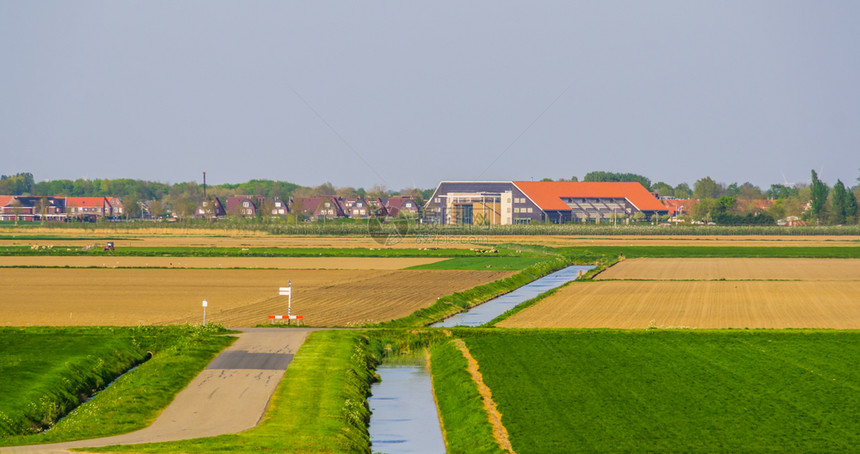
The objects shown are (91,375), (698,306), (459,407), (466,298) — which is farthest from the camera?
(466,298)

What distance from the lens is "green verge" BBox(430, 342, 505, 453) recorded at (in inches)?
798

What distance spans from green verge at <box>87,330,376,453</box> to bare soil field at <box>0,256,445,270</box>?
154 ft

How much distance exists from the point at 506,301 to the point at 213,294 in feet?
53.9

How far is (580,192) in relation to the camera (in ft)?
620

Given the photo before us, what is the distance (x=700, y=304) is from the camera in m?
50.9

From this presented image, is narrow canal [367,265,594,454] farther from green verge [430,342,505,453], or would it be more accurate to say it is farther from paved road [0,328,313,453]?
paved road [0,328,313,453]

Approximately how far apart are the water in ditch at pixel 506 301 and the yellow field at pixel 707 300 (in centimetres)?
191

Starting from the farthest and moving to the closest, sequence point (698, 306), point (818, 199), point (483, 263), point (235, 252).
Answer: point (818, 199) < point (235, 252) < point (483, 263) < point (698, 306)

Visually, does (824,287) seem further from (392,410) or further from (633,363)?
(392,410)

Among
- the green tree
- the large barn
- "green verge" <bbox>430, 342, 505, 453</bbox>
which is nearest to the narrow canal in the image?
"green verge" <bbox>430, 342, 505, 453</bbox>

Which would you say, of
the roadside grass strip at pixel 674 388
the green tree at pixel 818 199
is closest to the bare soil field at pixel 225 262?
the roadside grass strip at pixel 674 388

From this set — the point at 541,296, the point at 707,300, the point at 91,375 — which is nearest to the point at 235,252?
the point at 541,296

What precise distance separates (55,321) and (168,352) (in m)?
12.1

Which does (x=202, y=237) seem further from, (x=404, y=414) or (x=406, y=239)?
(x=404, y=414)
